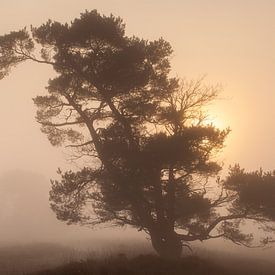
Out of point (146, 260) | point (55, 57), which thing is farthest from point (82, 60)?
point (146, 260)

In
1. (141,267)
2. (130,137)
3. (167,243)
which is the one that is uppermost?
(130,137)

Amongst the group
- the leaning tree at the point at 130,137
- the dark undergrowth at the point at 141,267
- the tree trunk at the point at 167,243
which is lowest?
the dark undergrowth at the point at 141,267

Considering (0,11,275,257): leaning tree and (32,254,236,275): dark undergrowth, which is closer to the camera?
(32,254,236,275): dark undergrowth

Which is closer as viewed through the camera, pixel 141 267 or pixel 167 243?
pixel 141 267

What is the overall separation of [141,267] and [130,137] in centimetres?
672

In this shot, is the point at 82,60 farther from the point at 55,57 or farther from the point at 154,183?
the point at 154,183

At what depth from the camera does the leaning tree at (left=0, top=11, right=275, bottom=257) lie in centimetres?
1919

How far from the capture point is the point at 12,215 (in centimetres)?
9544

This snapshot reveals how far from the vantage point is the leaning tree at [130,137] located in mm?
19188

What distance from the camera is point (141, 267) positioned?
1532 centimetres

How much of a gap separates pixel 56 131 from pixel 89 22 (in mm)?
6379

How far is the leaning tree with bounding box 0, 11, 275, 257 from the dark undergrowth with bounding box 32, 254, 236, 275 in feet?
9.51

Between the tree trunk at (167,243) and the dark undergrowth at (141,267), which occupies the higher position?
the tree trunk at (167,243)

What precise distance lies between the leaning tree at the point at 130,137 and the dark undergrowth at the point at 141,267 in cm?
290
